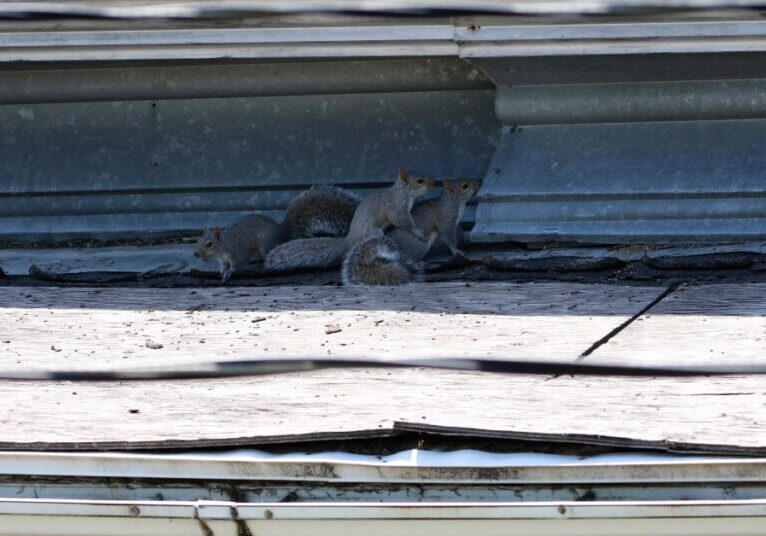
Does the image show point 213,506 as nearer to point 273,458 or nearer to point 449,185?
point 273,458

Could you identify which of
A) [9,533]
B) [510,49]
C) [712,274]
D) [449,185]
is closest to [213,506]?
[9,533]

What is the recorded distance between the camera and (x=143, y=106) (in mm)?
5770

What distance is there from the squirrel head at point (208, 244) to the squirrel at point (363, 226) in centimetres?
21

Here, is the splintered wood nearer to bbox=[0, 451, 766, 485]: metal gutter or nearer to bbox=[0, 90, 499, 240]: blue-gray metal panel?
bbox=[0, 451, 766, 485]: metal gutter

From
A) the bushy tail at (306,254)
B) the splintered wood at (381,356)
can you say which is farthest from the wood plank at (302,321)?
the bushy tail at (306,254)

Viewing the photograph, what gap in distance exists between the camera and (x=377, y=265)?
15.9ft

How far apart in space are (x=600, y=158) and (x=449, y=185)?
2.20 ft

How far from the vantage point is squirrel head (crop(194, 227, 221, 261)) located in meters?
5.22

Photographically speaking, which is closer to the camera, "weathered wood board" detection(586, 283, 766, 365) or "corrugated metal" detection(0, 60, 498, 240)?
"weathered wood board" detection(586, 283, 766, 365)

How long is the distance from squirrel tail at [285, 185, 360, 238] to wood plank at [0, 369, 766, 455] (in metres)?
2.34

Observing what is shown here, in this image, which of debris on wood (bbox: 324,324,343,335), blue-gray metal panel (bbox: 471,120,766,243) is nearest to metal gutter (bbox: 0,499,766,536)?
debris on wood (bbox: 324,324,343,335)

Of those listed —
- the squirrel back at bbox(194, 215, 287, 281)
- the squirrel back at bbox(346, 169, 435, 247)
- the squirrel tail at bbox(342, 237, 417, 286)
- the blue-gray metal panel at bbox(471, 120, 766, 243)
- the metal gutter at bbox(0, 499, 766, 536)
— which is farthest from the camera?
the squirrel back at bbox(346, 169, 435, 247)

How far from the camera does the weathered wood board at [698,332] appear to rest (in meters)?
3.11

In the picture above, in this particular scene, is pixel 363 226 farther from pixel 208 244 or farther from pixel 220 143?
pixel 220 143
